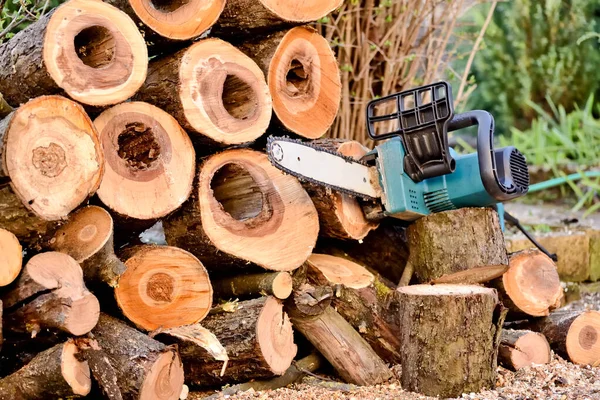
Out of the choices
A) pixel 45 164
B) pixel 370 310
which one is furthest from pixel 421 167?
pixel 45 164

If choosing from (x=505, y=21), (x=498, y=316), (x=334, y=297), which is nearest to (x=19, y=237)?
(x=334, y=297)

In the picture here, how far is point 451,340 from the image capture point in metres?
2.43

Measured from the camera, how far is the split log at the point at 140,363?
7.18 feet

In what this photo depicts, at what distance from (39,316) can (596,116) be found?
21.0 feet

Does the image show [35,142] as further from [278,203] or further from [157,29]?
[278,203]

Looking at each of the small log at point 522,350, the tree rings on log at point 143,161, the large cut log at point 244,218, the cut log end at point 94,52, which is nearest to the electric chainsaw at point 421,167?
the large cut log at point 244,218

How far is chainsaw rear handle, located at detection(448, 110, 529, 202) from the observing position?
2709 millimetres

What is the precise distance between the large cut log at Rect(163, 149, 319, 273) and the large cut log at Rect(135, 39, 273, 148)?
0.11 metres

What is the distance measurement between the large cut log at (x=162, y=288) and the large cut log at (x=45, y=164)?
0.35 meters

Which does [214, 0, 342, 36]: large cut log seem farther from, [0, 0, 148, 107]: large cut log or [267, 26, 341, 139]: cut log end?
[0, 0, 148, 107]: large cut log

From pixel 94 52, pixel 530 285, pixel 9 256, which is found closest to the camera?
pixel 9 256

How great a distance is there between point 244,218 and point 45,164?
856mm

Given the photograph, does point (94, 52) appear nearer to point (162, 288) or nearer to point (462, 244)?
point (162, 288)

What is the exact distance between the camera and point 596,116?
7.30m
